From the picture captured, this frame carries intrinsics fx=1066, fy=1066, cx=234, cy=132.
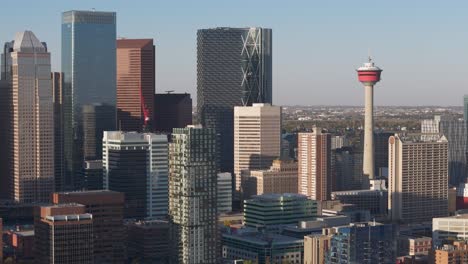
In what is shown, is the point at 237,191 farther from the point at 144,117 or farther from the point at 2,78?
the point at 2,78

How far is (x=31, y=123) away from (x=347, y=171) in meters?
31.0

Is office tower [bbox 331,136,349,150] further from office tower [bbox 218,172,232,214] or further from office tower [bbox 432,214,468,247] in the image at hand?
office tower [bbox 432,214,468,247]

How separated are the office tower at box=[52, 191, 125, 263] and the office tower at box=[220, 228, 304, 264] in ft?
21.8

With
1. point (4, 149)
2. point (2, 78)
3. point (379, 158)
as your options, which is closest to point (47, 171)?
point (4, 149)

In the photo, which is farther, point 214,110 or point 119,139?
point 214,110

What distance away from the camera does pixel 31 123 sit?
278ft

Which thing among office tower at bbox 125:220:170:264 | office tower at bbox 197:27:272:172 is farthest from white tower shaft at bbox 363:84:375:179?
office tower at bbox 125:220:170:264

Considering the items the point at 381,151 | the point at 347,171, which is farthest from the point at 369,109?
the point at 381,151

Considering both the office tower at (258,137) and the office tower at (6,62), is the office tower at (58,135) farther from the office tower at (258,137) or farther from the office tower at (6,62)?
the office tower at (258,137)

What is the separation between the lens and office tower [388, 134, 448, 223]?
269 feet

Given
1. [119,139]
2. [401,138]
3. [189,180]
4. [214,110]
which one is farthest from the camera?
[214,110]

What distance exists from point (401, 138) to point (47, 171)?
28.3 m

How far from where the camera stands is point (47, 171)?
8519 cm

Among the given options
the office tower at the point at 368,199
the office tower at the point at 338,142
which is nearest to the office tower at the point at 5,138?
the office tower at the point at 368,199
